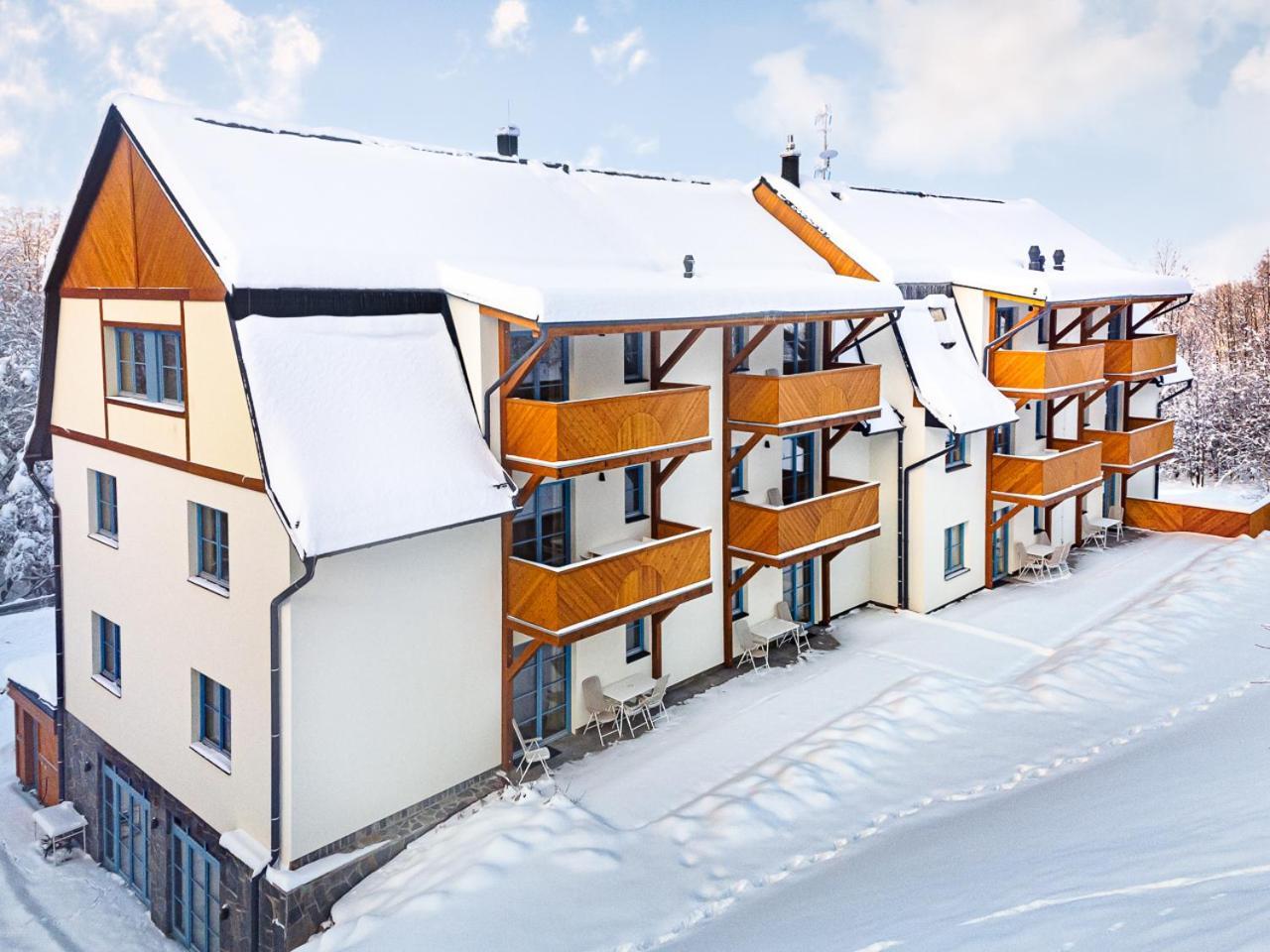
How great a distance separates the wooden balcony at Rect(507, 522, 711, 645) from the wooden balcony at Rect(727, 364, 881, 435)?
8.33 ft

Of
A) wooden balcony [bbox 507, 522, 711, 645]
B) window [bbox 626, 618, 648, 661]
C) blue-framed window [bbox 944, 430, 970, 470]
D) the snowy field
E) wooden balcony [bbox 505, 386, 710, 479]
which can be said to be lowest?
the snowy field

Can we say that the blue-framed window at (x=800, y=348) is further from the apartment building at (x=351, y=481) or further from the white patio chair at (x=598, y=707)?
the white patio chair at (x=598, y=707)

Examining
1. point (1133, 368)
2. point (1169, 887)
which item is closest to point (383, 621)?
point (1169, 887)

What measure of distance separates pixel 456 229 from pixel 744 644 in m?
8.55

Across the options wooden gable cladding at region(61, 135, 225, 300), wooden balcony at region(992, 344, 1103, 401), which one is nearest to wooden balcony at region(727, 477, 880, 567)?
wooden balcony at region(992, 344, 1103, 401)

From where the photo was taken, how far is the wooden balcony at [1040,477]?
76.4ft

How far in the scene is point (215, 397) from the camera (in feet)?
43.9

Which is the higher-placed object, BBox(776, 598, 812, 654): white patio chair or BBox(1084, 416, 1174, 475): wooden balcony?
BBox(1084, 416, 1174, 475): wooden balcony

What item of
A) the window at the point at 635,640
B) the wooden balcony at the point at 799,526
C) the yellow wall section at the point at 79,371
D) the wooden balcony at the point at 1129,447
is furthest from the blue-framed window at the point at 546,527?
the wooden balcony at the point at 1129,447

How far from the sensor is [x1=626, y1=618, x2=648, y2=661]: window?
1761 centimetres

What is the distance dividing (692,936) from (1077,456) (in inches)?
680

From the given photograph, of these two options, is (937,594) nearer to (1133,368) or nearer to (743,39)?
(1133,368)

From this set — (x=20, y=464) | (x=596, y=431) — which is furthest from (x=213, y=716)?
(x=20, y=464)

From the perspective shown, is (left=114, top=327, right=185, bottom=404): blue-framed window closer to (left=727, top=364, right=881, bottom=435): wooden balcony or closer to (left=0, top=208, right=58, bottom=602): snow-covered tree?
(left=727, top=364, right=881, bottom=435): wooden balcony
